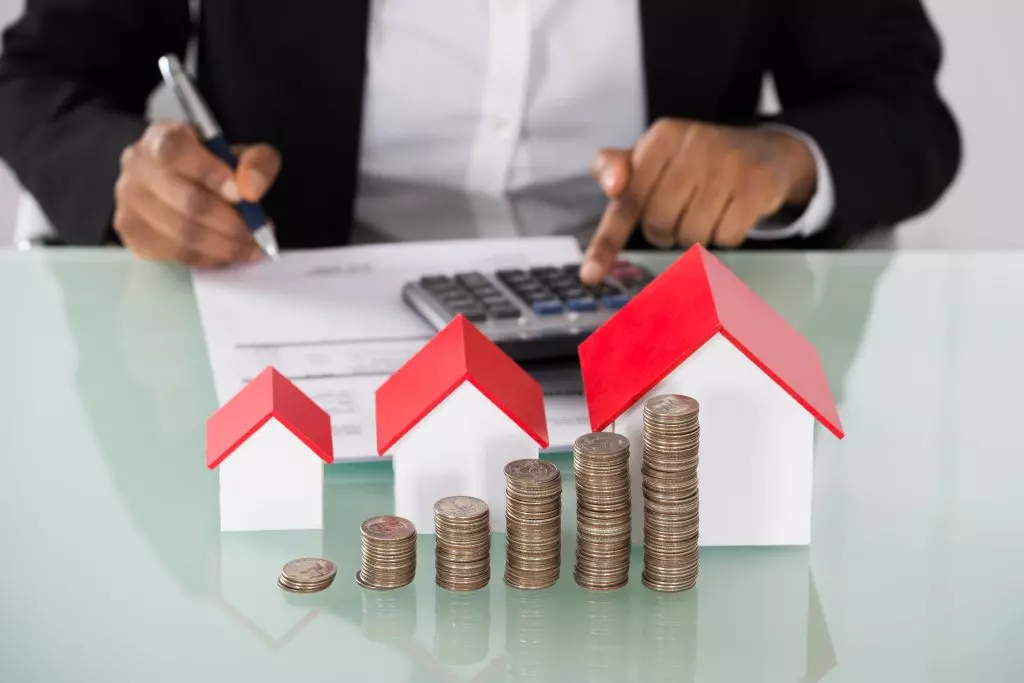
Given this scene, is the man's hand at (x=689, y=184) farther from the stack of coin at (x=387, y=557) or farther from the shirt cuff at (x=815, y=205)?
the stack of coin at (x=387, y=557)

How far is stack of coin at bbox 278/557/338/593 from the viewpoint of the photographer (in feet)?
1.55

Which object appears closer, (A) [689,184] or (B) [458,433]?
(B) [458,433]

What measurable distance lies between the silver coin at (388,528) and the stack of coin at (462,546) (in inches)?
0.5

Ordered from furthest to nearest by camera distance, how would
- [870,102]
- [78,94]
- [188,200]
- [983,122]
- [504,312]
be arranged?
[983,122] < [870,102] < [78,94] < [188,200] < [504,312]

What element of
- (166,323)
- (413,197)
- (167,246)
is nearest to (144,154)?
(167,246)

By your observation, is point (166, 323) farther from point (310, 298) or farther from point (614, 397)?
point (614, 397)

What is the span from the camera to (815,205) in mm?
1078

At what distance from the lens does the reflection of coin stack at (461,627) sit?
1.41 feet

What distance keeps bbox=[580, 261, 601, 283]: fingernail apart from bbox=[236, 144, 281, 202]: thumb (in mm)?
268

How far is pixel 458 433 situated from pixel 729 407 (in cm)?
12

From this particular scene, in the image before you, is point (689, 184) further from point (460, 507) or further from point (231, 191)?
point (460, 507)

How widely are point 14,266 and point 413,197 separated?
40 cm

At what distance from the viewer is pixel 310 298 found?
852 millimetres

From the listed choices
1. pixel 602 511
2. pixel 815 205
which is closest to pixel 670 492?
pixel 602 511
